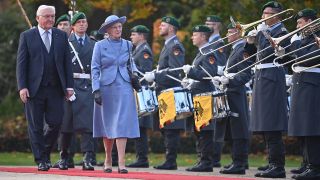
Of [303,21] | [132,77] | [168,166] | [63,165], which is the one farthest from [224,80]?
[63,165]

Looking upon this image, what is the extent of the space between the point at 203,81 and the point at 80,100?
1.95 m

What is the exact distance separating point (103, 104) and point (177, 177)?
5.70 feet

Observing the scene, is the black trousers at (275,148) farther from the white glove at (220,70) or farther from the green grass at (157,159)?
the green grass at (157,159)

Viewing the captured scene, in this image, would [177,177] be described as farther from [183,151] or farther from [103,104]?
[183,151]

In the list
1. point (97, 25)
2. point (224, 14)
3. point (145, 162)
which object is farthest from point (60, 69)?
point (97, 25)

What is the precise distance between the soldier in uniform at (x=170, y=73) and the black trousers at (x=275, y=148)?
3.10m

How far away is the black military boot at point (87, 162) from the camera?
17.3 meters

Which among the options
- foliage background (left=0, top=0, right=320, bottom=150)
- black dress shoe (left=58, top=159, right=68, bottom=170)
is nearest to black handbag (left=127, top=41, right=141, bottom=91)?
black dress shoe (left=58, top=159, right=68, bottom=170)

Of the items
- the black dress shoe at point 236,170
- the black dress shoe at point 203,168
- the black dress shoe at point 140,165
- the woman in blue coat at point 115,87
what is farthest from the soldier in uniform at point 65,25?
the black dress shoe at point 236,170

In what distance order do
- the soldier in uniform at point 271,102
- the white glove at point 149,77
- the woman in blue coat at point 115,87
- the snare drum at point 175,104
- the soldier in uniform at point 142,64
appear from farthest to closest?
1. the soldier in uniform at point 142,64
2. the white glove at point 149,77
3. the snare drum at point 175,104
4. the woman in blue coat at point 115,87
5. the soldier in uniform at point 271,102

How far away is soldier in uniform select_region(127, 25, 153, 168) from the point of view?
64.8 feet

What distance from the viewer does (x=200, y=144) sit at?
729 inches

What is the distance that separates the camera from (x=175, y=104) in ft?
60.6

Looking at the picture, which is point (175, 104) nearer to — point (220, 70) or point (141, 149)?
point (220, 70)
